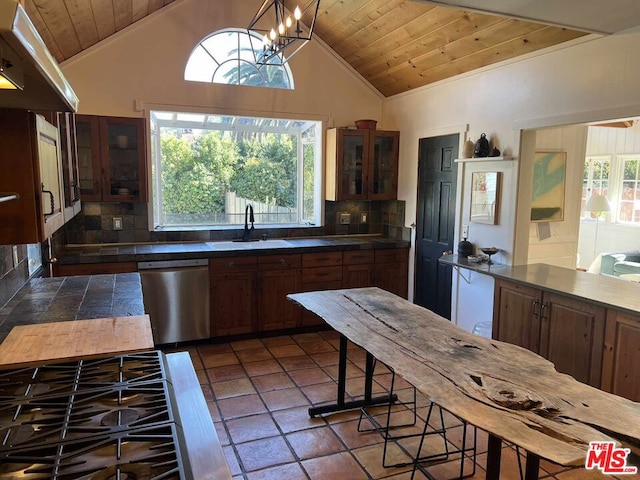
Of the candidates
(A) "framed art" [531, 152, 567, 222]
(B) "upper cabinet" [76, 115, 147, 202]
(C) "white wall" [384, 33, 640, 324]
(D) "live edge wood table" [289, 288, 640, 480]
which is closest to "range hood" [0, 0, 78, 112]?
(D) "live edge wood table" [289, 288, 640, 480]

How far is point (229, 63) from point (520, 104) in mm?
2887

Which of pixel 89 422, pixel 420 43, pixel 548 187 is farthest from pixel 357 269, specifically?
pixel 89 422

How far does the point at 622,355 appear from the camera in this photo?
2648mm

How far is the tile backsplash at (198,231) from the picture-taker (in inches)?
171

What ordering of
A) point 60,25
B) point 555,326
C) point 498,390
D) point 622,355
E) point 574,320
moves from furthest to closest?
point 60,25 < point 555,326 < point 574,320 < point 622,355 < point 498,390

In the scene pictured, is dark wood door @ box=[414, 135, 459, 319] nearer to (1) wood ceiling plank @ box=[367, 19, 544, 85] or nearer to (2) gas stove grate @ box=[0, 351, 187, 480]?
(1) wood ceiling plank @ box=[367, 19, 544, 85]

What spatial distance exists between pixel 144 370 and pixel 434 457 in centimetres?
182

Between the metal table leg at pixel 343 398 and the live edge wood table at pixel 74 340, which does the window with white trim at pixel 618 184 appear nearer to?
the metal table leg at pixel 343 398

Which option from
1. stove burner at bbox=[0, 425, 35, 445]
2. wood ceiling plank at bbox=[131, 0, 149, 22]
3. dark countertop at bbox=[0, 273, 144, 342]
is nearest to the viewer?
stove burner at bbox=[0, 425, 35, 445]

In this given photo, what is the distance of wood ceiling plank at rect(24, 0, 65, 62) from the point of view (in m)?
2.72

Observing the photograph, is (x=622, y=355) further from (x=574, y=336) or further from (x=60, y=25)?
(x=60, y=25)

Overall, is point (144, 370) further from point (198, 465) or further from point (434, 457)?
point (434, 457)

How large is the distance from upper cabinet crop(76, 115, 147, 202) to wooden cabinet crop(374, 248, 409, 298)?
2534 millimetres

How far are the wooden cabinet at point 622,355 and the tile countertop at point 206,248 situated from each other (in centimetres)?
254
